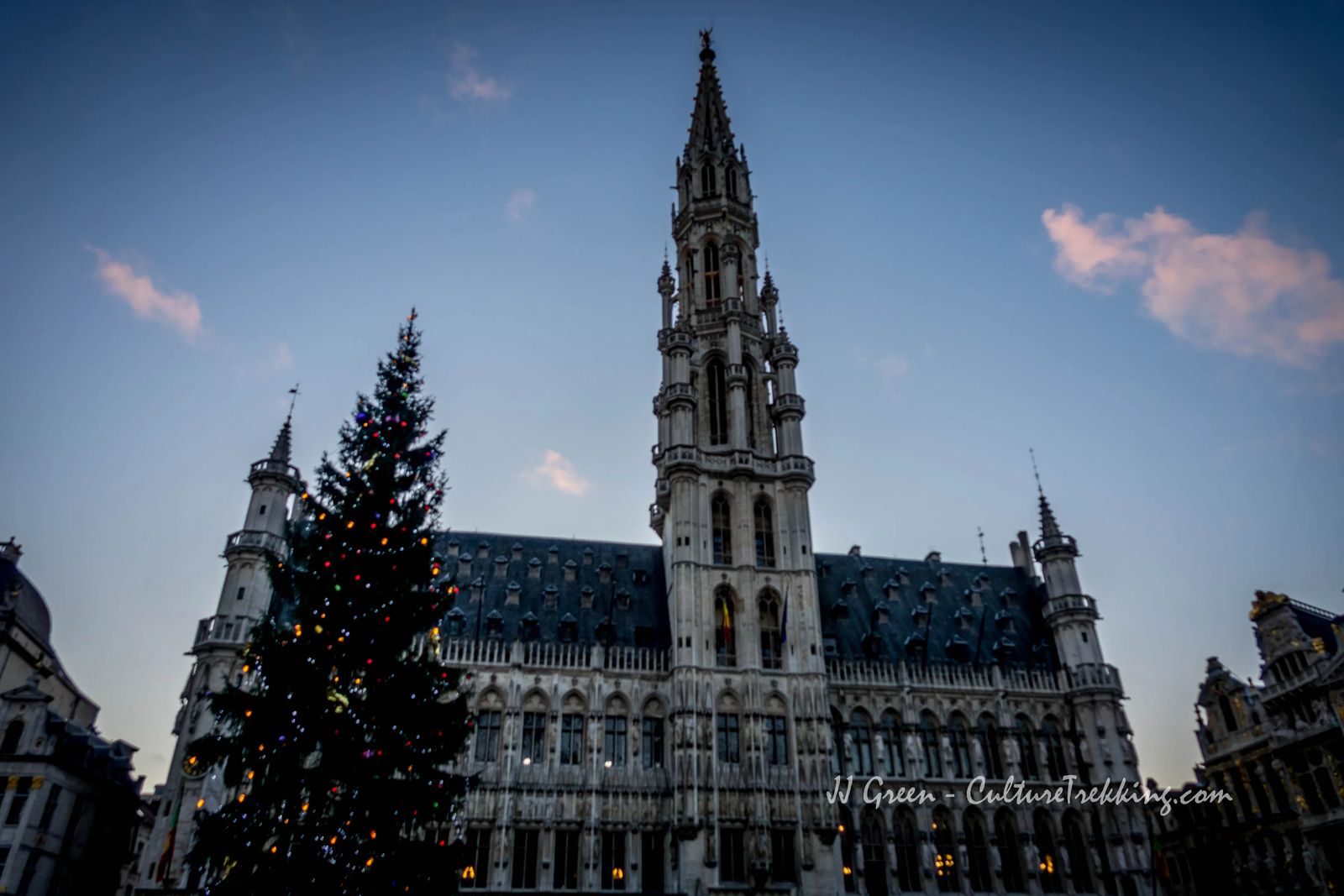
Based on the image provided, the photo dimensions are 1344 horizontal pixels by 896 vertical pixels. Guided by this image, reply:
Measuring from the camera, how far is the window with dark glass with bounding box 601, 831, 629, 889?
3953cm

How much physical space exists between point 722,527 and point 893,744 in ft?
48.9

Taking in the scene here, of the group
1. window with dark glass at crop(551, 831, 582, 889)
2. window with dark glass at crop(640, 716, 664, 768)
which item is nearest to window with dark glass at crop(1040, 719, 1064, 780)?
window with dark glass at crop(640, 716, 664, 768)

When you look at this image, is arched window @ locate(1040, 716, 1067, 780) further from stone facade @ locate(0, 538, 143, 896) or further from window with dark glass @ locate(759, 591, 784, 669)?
stone facade @ locate(0, 538, 143, 896)

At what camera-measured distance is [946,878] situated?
42625 mm

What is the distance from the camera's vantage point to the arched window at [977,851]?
141ft

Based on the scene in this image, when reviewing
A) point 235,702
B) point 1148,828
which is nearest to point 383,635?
point 235,702

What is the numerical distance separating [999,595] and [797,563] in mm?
17671

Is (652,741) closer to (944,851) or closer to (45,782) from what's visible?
(944,851)

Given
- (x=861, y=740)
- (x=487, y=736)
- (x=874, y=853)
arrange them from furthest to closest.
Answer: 1. (x=861, y=740)
2. (x=874, y=853)
3. (x=487, y=736)

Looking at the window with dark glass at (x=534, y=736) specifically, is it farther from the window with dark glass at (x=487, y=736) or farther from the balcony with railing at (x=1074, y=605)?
the balcony with railing at (x=1074, y=605)

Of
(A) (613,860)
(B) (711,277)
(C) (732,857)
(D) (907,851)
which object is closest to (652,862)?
(A) (613,860)

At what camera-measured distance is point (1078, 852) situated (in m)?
44.5

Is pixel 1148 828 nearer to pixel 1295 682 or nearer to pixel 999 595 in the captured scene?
pixel 1295 682

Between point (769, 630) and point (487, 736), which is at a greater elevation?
point (769, 630)
